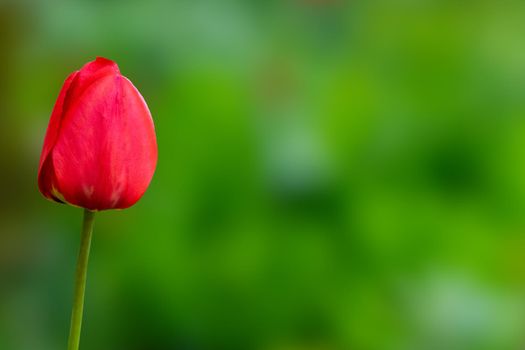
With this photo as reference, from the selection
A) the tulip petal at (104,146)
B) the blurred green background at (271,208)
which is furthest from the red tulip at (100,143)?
the blurred green background at (271,208)

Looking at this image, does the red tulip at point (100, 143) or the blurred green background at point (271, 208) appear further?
the blurred green background at point (271, 208)

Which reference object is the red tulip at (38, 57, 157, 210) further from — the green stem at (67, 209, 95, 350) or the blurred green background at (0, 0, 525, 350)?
the blurred green background at (0, 0, 525, 350)

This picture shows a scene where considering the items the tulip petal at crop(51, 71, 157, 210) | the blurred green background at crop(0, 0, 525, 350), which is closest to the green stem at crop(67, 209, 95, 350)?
the tulip petal at crop(51, 71, 157, 210)

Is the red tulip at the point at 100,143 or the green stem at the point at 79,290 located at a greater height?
the red tulip at the point at 100,143

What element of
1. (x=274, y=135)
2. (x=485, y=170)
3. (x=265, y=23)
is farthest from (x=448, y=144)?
(x=265, y=23)

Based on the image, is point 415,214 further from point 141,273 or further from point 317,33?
point 317,33

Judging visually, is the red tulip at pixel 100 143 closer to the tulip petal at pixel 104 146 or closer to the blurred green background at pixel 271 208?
the tulip petal at pixel 104 146
